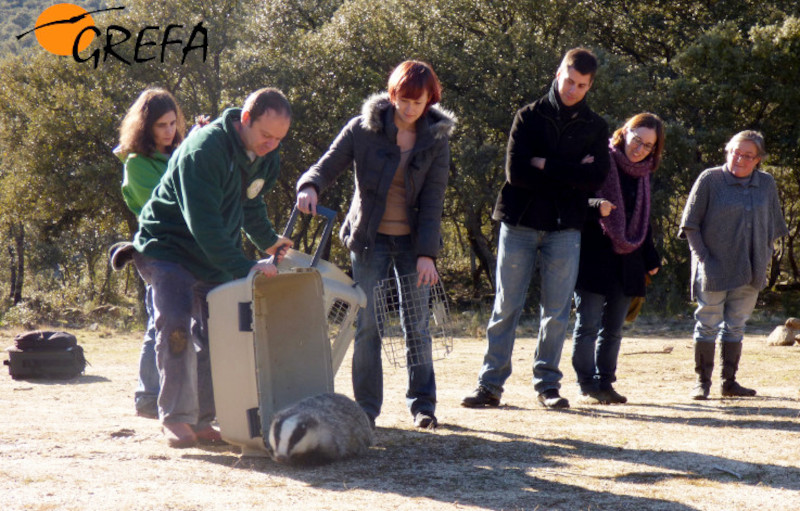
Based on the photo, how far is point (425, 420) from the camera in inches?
185

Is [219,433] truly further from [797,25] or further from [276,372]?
[797,25]

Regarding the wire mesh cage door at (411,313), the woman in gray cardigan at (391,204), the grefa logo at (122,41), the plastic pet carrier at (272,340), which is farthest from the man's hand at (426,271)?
the grefa logo at (122,41)

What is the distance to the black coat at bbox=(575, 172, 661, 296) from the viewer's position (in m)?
5.66

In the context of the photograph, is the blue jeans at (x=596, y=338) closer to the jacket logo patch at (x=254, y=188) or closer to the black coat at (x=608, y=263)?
the black coat at (x=608, y=263)

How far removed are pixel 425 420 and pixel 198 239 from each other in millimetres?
1578

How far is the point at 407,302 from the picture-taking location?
15.4 feet

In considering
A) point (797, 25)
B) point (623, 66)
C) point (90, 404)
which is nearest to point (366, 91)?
point (623, 66)

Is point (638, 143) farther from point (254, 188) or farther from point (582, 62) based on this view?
point (254, 188)

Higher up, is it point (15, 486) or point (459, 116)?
point (459, 116)

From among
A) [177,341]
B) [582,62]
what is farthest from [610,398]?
[177,341]

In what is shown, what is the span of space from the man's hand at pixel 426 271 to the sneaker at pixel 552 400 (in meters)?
1.37

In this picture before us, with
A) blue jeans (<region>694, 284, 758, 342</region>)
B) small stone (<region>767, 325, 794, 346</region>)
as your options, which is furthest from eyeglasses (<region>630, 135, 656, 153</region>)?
small stone (<region>767, 325, 794, 346</region>)

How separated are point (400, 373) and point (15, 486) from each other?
4.24 m

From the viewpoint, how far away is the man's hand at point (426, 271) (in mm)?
4477
